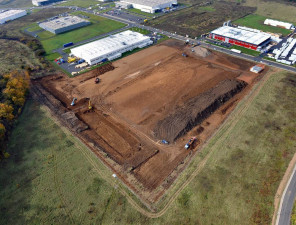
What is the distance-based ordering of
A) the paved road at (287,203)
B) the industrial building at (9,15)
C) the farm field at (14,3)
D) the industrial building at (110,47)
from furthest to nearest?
the farm field at (14,3) → the industrial building at (9,15) → the industrial building at (110,47) → the paved road at (287,203)

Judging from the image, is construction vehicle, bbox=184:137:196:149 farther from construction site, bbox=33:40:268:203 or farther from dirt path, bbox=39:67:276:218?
dirt path, bbox=39:67:276:218

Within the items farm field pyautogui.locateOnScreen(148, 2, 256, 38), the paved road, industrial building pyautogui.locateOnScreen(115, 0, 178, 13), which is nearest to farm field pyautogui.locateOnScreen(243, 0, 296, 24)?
farm field pyautogui.locateOnScreen(148, 2, 256, 38)

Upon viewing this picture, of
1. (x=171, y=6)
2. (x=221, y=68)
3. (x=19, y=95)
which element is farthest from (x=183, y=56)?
(x=171, y=6)

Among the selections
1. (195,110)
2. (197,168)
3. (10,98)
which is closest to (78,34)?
(10,98)

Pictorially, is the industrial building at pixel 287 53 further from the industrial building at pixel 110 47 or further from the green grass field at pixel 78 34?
the green grass field at pixel 78 34

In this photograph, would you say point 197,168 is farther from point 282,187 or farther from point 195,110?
point 195,110

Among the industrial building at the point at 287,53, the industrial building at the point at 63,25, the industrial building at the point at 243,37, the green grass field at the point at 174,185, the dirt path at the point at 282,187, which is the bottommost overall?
the green grass field at the point at 174,185

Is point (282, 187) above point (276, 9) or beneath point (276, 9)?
beneath

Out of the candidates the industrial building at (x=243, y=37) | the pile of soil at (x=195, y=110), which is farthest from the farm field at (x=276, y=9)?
the pile of soil at (x=195, y=110)
